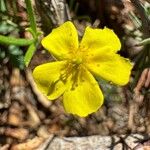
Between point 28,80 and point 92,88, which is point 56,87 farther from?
point 28,80

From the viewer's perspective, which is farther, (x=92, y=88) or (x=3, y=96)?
(x=3, y=96)

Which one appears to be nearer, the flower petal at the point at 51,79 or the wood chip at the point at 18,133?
the flower petal at the point at 51,79

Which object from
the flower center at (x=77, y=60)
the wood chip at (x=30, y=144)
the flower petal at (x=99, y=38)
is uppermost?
the flower petal at (x=99, y=38)

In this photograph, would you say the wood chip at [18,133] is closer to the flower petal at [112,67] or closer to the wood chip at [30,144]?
the wood chip at [30,144]

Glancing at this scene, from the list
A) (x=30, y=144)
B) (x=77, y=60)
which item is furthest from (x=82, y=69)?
(x=30, y=144)

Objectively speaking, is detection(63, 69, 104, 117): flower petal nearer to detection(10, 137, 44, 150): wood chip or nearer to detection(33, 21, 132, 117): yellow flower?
detection(33, 21, 132, 117): yellow flower

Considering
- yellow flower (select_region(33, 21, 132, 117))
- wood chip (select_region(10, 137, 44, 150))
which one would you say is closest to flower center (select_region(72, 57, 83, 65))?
yellow flower (select_region(33, 21, 132, 117))

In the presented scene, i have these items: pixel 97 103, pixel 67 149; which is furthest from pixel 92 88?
pixel 67 149

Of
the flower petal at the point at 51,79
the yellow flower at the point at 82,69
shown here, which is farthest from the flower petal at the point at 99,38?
the flower petal at the point at 51,79

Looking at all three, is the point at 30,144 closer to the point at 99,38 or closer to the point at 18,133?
the point at 18,133

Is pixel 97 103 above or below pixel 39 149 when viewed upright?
above
